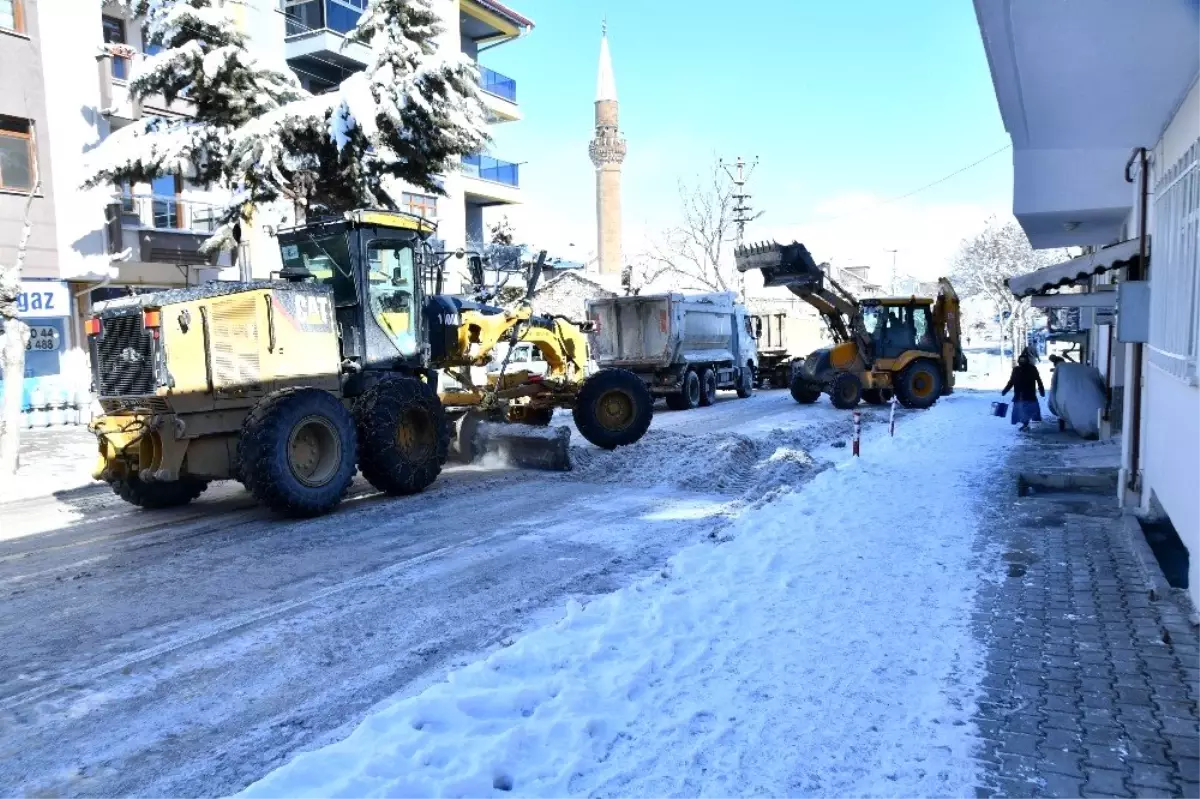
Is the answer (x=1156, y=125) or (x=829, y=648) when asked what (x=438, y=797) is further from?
(x=1156, y=125)

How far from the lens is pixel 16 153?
62.3ft

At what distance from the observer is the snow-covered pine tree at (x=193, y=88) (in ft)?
52.4

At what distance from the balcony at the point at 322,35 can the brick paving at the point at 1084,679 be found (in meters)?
23.8

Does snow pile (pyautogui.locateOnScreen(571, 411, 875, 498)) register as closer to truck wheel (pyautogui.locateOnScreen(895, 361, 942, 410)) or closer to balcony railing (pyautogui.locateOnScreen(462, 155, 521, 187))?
truck wheel (pyautogui.locateOnScreen(895, 361, 942, 410))

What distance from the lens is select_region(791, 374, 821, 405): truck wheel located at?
21.2 meters

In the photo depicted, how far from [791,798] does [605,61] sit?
270 feet

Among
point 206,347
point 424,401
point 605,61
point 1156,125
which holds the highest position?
point 605,61

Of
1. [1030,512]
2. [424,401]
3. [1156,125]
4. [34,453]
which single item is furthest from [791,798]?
[34,453]

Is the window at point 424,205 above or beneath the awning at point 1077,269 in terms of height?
above

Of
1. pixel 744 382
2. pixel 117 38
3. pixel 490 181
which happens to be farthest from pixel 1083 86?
pixel 490 181

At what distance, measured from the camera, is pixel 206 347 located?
27.5 ft

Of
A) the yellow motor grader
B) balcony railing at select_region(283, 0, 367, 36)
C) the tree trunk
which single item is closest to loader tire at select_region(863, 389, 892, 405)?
the yellow motor grader

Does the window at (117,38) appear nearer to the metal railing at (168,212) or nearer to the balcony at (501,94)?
the metal railing at (168,212)

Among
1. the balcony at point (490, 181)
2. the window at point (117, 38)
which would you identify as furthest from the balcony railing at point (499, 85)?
the window at point (117, 38)
